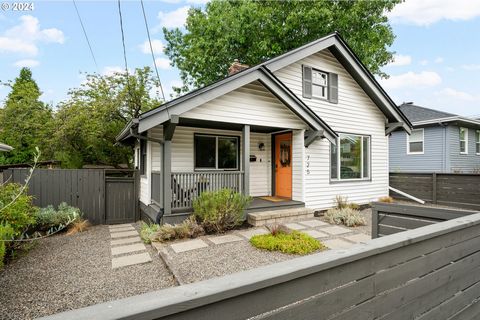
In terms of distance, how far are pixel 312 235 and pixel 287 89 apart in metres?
3.88

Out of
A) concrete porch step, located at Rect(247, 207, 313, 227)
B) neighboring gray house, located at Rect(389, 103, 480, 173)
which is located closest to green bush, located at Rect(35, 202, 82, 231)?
concrete porch step, located at Rect(247, 207, 313, 227)

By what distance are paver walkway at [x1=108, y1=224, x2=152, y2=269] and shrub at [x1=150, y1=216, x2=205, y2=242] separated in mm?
364

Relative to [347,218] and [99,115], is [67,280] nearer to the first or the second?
[347,218]

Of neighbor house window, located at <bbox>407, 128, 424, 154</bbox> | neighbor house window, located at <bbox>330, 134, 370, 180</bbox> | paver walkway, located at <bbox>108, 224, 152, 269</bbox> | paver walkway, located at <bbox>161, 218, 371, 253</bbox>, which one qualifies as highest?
neighbor house window, located at <bbox>407, 128, 424, 154</bbox>

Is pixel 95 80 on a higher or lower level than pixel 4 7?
higher

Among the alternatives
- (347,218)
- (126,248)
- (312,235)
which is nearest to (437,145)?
(347,218)

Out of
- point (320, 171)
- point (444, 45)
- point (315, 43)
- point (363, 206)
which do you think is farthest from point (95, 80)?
point (444, 45)

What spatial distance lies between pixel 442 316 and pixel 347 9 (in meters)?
17.6

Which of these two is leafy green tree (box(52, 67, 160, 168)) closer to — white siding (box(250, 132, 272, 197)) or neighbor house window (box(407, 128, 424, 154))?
white siding (box(250, 132, 272, 197))

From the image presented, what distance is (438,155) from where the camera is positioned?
1369cm

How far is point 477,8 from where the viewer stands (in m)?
10.7

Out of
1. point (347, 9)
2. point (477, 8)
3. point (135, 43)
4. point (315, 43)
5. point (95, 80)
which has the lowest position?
point (135, 43)

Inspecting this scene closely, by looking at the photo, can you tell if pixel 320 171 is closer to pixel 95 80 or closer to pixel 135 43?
pixel 135 43

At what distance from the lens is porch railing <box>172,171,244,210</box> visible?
6.20m
